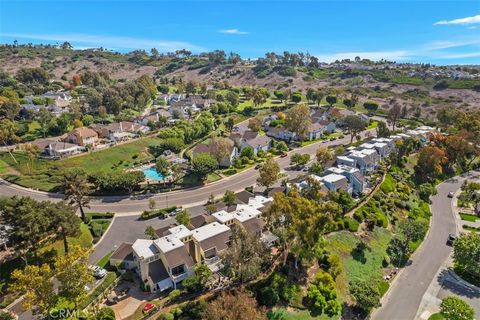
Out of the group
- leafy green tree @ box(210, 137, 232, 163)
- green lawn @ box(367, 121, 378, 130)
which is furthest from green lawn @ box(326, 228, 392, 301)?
green lawn @ box(367, 121, 378, 130)

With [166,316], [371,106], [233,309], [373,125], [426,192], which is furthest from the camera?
[371,106]

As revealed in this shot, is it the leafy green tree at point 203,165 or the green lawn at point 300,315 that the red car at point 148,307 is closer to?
the green lawn at point 300,315

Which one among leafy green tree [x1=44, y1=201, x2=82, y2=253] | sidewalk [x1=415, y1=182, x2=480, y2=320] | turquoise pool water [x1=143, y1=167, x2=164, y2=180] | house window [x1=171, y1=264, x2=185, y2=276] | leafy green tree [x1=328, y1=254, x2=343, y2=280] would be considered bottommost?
sidewalk [x1=415, y1=182, x2=480, y2=320]

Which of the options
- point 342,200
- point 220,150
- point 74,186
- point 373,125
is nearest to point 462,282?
point 342,200

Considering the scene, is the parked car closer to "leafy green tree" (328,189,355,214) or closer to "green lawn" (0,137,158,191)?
"leafy green tree" (328,189,355,214)

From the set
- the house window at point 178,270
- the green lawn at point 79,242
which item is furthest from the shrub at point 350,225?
the green lawn at point 79,242

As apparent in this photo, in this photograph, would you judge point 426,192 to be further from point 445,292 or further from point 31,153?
point 31,153
